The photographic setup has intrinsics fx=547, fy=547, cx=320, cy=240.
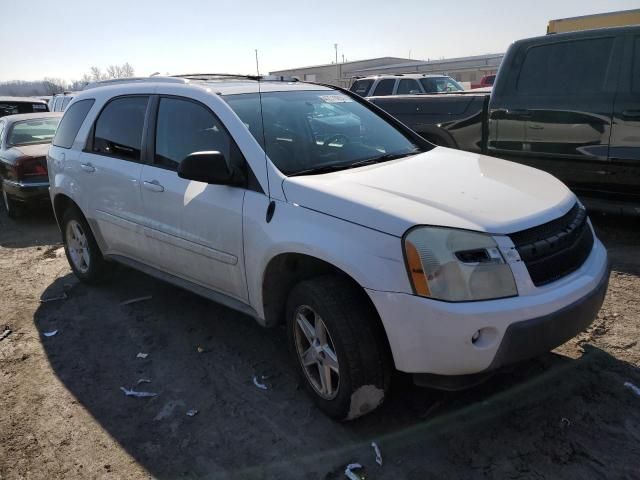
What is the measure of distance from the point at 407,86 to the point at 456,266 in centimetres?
1078

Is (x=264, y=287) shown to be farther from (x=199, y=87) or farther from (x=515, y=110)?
(x=515, y=110)

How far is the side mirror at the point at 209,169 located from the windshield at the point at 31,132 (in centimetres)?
700

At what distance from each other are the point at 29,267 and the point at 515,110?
226 inches

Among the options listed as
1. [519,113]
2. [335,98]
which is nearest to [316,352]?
[335,98]

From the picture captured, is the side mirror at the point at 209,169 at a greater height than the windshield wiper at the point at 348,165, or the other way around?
the side mirror at the point at 209,169

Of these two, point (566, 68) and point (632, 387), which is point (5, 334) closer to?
point (632, 387)

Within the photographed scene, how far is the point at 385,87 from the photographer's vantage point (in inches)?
505

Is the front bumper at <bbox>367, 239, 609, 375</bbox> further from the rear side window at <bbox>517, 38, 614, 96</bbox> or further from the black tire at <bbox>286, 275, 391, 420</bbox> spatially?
the rear side window at <bbox>517, 38, 614, 96</bbox>

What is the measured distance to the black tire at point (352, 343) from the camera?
8.74 ft

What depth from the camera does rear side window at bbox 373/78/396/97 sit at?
12.7 metres

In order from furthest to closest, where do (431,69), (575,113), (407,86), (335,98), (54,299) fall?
(431,69) → (407,86) → (575,113) → (54,299) → (335,98)

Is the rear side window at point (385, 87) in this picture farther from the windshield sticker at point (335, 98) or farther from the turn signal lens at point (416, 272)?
the turn signal lens at point (416, 272)

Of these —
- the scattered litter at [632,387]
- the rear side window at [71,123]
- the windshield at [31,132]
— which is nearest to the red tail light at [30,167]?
the windshield at [31,132]

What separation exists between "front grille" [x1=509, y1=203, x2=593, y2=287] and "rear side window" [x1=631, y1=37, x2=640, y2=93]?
3.03 meters
